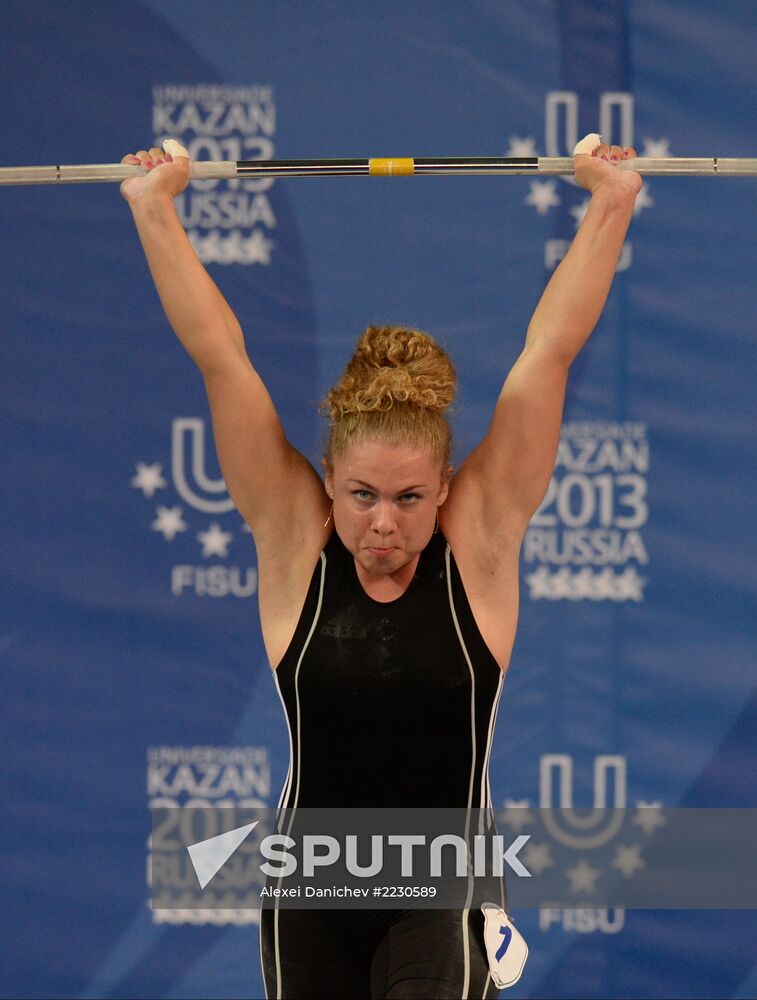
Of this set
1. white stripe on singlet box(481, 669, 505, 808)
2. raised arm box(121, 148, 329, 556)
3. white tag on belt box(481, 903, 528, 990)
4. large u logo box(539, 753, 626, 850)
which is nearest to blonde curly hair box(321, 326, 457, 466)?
raised arm box(121, 148, 329, 556)

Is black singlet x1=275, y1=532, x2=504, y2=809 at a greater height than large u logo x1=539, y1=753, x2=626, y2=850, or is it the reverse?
black singlet x1=275, y1=532, x2=504, y2=809

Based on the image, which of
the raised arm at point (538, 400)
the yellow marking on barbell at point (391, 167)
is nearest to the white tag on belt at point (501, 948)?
the raised arm at point (538, 400)

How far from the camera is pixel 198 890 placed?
357cm

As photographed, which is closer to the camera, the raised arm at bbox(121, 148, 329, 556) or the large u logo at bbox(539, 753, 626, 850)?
the raised arm at bbox(121, 148, 329, 556)

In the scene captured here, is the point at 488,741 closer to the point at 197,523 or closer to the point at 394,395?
the point at 394,395

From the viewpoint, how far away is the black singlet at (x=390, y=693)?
6.99ft

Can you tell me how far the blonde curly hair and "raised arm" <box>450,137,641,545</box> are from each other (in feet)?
0.37

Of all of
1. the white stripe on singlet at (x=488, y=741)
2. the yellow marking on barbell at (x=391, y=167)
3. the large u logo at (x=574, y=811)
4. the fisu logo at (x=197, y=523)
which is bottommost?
the large u logo at (x=574, y=811)

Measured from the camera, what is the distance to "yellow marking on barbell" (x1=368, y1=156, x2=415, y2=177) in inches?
98.9

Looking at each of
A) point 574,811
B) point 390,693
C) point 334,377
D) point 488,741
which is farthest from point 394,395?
point 574,811

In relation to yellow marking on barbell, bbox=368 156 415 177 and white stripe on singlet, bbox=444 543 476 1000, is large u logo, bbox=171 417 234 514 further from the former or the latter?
white stripe on singlet, bbox=444 543 476 1000

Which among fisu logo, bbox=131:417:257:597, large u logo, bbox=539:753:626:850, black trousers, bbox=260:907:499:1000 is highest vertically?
fisu logo, bbox=131:417:257:597

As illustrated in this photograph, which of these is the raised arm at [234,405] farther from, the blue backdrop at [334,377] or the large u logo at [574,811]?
the large u logo at [574,811]

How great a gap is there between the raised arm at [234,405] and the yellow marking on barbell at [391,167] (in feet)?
1.35
